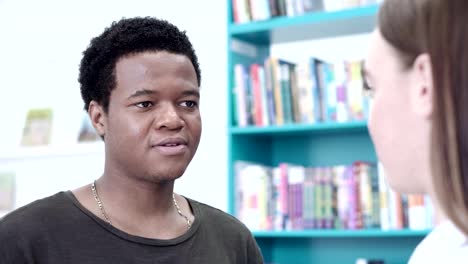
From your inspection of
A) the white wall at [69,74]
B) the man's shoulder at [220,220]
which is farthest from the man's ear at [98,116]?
the white wall at [69,74]

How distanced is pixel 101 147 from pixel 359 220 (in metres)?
1.50

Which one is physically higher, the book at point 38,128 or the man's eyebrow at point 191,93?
the book at point 38,128

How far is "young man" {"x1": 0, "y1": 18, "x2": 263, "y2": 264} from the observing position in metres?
1.54

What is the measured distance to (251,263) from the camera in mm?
1769

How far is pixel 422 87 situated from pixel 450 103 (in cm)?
5

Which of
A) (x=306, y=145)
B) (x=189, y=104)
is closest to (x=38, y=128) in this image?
(x=306, y=145)

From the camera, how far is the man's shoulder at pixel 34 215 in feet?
4.99

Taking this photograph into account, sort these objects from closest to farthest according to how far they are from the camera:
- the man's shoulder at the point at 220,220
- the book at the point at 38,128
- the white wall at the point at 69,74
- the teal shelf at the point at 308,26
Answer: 1. the man's shoulder at the point at 220,220
2. the teal shelf at the point at 308,26
3. the white wall at the point at 69,74
4. the book at the point at 38,128

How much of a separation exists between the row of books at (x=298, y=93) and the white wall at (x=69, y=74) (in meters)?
0.47

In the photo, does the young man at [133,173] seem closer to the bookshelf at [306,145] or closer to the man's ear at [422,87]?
the man's ear at [422,87]

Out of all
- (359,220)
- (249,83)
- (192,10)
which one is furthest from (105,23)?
(359,220)

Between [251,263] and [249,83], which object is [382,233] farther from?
[251,263]

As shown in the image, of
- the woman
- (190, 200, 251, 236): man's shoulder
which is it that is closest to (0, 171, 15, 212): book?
(190, 200, 251, 236): man's shoulder

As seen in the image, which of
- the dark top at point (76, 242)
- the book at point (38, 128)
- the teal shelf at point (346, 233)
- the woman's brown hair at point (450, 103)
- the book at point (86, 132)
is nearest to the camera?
the woman's brown hair at point (450, 103)
